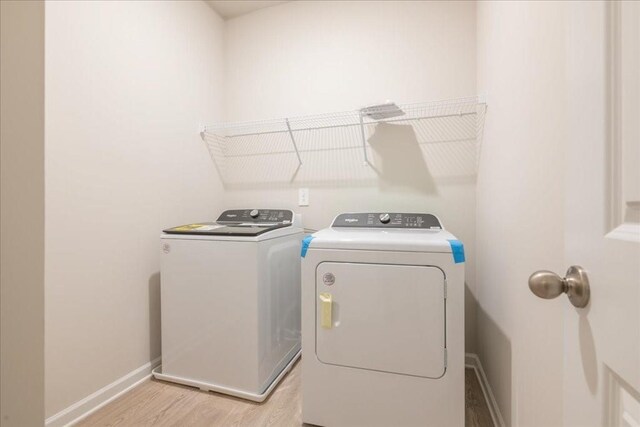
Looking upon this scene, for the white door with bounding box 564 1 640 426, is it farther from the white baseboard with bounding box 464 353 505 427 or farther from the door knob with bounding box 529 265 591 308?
the white baseboard with bounding box 464 353 505 427

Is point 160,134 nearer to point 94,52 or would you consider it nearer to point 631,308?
point 94,52

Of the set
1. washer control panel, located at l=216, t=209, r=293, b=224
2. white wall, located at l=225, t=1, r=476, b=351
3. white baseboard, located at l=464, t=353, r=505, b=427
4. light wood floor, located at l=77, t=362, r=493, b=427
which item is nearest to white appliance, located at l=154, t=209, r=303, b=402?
light wood floor, located at l=77, t=362, r=493, b=427

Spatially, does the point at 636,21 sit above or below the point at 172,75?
below

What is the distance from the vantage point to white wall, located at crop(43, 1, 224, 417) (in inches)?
50.9

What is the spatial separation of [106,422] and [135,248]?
0.86 metres

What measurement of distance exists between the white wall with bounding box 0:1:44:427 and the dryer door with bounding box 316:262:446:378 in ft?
3.17

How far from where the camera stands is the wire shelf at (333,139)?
1887mm

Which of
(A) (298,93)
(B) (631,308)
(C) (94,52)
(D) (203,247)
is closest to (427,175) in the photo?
(A) (298,93)

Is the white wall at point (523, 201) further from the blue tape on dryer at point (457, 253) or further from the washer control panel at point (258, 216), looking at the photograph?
the washer control panel at point (258, 216)

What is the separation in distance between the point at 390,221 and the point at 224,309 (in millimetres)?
1106

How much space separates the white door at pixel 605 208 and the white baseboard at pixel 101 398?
1.90m

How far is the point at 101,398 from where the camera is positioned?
1462 millimetres

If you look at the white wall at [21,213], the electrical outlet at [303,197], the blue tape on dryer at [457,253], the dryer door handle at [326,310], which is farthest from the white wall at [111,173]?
the blue tape on dryer at [457,253]

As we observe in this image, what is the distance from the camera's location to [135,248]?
166cm
